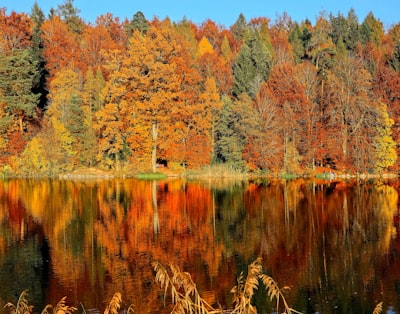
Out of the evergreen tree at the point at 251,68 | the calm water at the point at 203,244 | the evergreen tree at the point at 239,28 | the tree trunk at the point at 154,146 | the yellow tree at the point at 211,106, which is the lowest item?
the calm water at the point at 203,244

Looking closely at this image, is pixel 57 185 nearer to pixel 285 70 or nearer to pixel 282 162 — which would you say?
pixel 282 162

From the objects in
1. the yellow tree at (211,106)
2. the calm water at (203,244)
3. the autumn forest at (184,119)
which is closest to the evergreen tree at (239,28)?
the autumn forest at (184,119)

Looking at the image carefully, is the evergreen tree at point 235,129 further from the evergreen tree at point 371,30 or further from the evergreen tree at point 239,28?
the evergreen tree at point 239,28

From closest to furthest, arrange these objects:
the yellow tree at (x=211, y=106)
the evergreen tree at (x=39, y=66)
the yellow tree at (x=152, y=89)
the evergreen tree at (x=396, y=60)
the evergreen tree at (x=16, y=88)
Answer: the yellow tree at (x=152, y=89) → the evergreen tree at (x=16, y=88) → the yellow tree at (x=211, y=106) → the evergreen tree at (x=396, y=60) → the evergreen tree at (x=39, y=66)

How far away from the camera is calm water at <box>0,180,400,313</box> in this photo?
49.7 feet

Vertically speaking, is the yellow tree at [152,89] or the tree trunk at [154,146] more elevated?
the yellow tree at [152,89]

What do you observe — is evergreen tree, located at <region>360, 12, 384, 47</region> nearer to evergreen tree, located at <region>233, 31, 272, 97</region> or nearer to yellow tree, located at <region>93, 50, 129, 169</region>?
evergreen tree, located at <region>233, 31, 272, 97</region>

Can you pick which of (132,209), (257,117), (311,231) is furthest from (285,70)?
(311,231)

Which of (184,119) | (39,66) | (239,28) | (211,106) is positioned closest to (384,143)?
(211,106)

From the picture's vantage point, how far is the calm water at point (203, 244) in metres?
15.1

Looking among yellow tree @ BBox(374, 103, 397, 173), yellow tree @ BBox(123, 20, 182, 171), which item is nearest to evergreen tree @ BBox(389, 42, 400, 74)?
yellow tree @ BBox(374, 103, 397, 173)

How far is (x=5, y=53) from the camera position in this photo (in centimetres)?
5794

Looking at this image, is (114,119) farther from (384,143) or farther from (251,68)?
(384,143)

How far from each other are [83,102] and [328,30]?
44.2m
